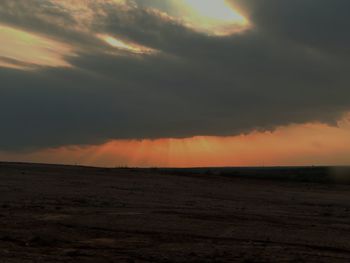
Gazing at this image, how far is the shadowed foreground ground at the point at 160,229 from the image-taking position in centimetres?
1194

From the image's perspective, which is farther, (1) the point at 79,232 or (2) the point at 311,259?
(1) the point at 79,232

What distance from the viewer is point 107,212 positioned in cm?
1861

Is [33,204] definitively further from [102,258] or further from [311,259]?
[311,259]

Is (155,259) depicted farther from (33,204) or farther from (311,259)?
(33,204)

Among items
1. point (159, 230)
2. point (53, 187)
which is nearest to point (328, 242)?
point (159, 230)

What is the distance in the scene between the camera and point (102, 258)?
11.3 metres

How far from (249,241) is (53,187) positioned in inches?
621

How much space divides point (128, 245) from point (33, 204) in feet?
26.9

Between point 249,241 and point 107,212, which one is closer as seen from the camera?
point 249,241

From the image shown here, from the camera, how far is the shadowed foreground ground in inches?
470

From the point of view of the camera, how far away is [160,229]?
605 inches

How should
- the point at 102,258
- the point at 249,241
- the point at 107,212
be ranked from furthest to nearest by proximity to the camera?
the point at 107,212, the point at 249,241, the point at 102,258

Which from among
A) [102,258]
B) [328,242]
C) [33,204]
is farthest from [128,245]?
[33,204]

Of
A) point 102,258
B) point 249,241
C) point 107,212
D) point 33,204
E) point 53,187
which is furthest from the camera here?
point 53,187
